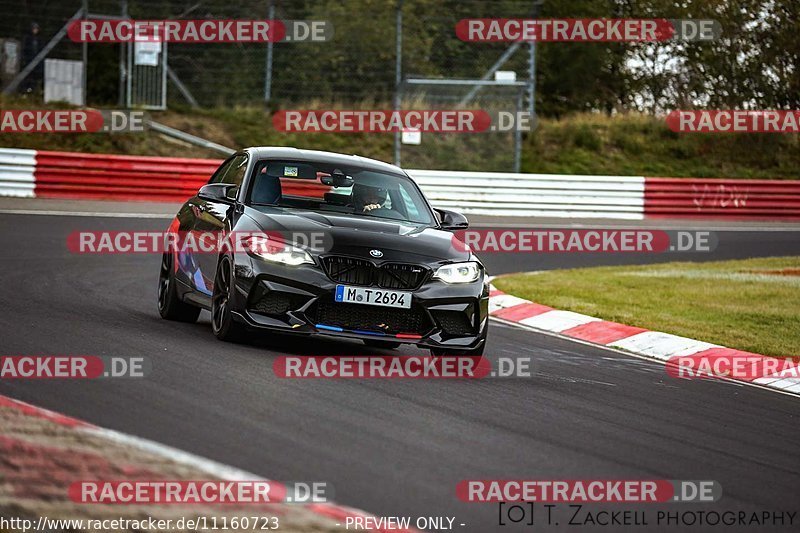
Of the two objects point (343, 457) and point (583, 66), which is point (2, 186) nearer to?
point (343, 457)

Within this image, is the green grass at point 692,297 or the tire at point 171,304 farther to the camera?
the green grass at point 692,297

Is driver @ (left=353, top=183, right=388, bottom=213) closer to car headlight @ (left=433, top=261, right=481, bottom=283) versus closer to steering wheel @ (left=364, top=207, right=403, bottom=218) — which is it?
steering wheel @ (left=364, top=207, right=403, bottom=218)

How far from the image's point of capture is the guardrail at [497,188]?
23.0 m

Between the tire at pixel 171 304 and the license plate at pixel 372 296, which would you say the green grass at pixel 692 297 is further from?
the tire at pixel 171 304

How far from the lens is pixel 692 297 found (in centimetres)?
1547

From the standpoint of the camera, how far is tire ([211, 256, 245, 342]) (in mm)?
8914

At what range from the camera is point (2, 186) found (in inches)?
889

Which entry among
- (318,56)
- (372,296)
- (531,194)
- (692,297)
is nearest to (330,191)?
(372,296)

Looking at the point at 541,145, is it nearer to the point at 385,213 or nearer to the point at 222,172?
the point at 222,172

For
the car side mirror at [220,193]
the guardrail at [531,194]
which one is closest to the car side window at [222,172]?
the car side mirror at [220,193]

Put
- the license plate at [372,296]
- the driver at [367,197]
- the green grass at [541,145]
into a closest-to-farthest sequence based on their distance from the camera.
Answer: the license plate at [372,296], the driver at [367,197], the green grass at [541,145]

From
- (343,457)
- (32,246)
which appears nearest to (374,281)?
(343,457)

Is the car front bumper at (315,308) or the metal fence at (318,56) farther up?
the metal fence at (318,56)

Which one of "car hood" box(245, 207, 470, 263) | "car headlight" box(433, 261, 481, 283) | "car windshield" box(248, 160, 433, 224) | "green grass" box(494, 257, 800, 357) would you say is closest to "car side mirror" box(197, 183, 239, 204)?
"car windshield" box(248, 160, 433, 224)
